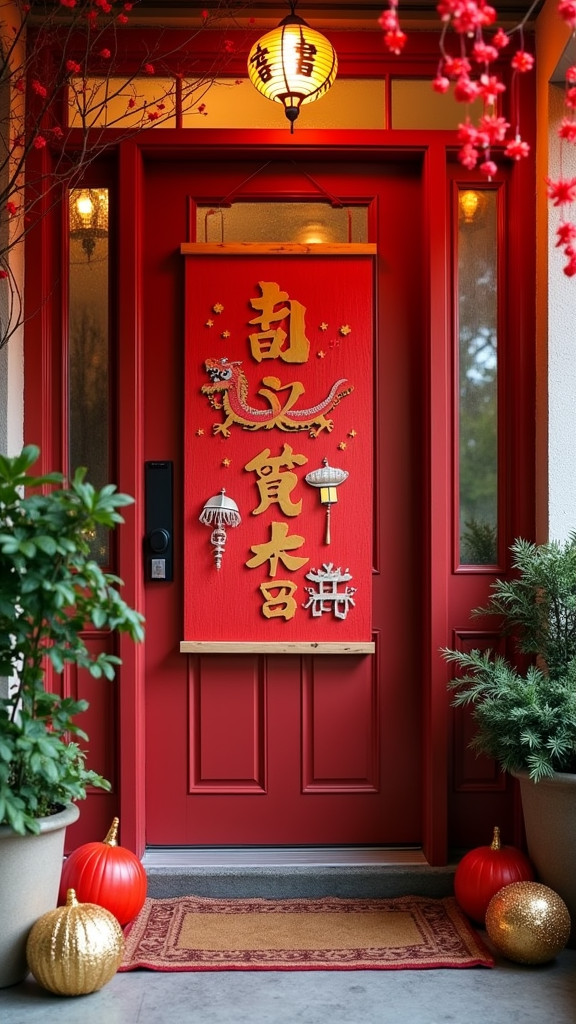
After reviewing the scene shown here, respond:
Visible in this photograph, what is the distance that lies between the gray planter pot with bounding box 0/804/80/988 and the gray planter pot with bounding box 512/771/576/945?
4.49 ft

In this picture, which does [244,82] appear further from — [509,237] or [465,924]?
[465,924]

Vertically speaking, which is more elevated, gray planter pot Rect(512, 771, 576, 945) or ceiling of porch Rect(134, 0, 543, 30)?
ceiling of porch Rect(134, 0, 543, 30)

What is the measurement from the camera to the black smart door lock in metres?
3.47

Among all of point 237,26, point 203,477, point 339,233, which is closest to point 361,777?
point 203,477

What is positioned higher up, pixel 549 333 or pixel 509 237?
pixel 509 237

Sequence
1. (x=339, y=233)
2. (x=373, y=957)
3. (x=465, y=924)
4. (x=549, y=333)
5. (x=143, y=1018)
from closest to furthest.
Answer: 1. (x=143, y=1018)
2. (x=373, y=957)
3. (x=465, y=924)
4. (x=549, y=333)
5. (x=339, y=233)

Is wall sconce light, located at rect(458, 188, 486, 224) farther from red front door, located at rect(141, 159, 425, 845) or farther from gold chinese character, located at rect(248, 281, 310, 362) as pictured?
gold chinese character, located at rect(248, 281, 310, 362)

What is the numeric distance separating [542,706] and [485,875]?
1.85 feet

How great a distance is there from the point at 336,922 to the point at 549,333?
80.9 inches

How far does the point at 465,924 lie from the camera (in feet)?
10.0

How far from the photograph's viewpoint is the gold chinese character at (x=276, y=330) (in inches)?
136

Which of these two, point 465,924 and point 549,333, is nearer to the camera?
point 465,924

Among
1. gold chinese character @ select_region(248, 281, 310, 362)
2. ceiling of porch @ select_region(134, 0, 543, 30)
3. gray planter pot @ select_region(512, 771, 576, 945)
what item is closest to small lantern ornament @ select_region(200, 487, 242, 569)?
gold chinese character @ select_region(248, 281, 310, 362)

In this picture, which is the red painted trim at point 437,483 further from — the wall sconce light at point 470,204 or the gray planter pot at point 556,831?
the gray planter pot at point 556,831
